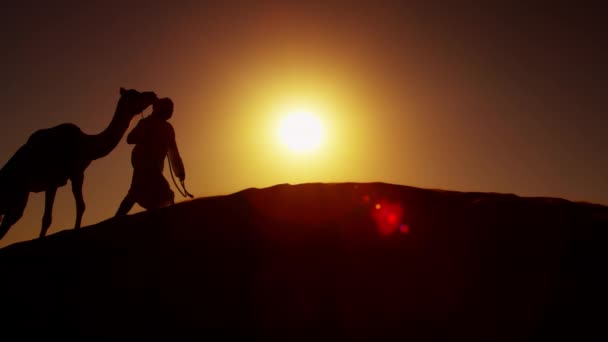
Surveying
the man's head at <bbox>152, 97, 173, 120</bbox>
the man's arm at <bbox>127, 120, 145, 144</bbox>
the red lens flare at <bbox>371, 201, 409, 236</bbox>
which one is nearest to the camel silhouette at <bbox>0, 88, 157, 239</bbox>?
the man's arm at <bbox>127, 120, 145, 144</bbox>

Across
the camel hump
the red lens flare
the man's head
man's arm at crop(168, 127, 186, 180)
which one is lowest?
the red lens flare

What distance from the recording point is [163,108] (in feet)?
33.9

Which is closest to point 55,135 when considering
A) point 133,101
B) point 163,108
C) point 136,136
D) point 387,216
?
point 136,136

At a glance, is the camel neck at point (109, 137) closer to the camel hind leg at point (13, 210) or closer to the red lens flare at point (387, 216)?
the camel hind leg at point (13, 210)

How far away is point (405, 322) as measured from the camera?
235 inches

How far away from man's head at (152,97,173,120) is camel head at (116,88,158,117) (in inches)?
4.8

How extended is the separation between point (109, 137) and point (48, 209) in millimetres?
1631

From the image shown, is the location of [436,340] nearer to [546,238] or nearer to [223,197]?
[546,238]

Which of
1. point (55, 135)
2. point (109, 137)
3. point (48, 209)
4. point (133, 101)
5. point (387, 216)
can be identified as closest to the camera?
point (387, 216)

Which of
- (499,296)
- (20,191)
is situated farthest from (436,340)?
(20,191)

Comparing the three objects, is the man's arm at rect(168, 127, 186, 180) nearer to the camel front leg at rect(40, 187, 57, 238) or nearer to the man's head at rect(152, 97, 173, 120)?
the man's head at rect(152, 97, 173, 120)

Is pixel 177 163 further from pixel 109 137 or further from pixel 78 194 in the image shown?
pixel 78 194

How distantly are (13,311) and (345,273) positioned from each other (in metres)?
3.37

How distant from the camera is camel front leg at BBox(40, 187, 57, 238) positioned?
884 centimetres
